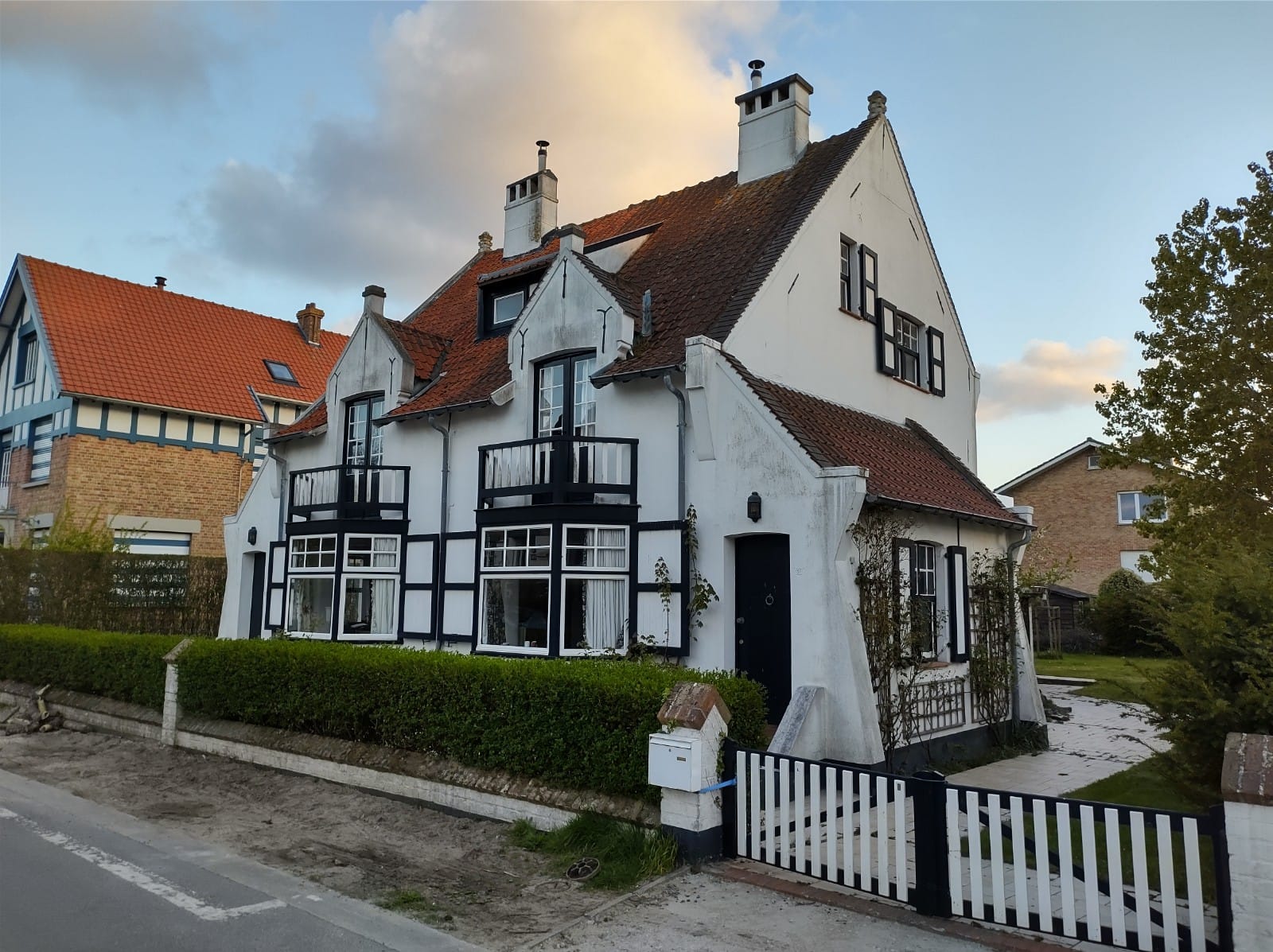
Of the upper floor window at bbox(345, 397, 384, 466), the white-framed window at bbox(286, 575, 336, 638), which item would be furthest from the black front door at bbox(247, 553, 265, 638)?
the upper floor window at bbox(345, 397, 384, 466)

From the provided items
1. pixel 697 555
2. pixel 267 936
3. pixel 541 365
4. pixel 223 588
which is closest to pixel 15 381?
pixel 223 588

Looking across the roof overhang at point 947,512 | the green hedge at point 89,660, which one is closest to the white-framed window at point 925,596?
the roof overhang at point 947,512

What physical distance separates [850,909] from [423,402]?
1169cm

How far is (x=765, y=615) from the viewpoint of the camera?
11.5 m

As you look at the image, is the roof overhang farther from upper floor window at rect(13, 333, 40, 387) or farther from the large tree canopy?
upper floor window at rect(13, 333, 40, 387)

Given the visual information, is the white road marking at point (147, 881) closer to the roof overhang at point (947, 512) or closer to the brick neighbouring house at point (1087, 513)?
the roof overhang at point (947, 512)

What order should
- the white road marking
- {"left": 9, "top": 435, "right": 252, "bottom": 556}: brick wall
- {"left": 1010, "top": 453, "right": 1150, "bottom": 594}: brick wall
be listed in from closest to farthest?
the white road marking → {"left": 9, "top": 435, "right": 252, "bottom": 556}: brick wall → {"left": 1010, "top": 453, "right": 1150, "bottom": 594}: brick wall

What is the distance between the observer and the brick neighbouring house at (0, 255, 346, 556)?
80.4 feet

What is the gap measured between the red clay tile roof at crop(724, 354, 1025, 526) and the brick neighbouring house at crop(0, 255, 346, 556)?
62.0ft

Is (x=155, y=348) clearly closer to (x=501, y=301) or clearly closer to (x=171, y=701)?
(x=501, y=301)

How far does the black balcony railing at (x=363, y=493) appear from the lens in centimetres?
1606

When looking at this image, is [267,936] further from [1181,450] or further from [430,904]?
[1181,450]

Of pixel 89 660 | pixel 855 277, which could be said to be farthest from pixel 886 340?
pixel 89 660

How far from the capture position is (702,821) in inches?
298
